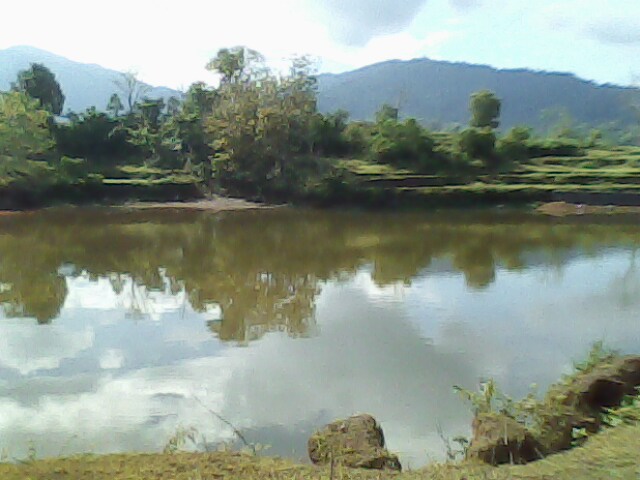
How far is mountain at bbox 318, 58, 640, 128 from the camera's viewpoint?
398 feet

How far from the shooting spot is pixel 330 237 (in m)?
18.2

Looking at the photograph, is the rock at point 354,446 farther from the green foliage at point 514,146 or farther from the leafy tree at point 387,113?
the leafy tree at point 387,113

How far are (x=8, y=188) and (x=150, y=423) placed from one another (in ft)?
64.6

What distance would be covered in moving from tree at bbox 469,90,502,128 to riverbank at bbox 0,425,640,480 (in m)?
35.3

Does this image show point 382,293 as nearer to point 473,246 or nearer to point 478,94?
point 473,246

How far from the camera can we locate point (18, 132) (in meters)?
22.7

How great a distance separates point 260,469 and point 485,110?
36060mm

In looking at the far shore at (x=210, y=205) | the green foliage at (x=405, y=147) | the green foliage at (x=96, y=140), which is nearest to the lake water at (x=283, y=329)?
the far shore at (x=210, y=205)

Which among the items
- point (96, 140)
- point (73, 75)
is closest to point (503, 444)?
point (96, 140)

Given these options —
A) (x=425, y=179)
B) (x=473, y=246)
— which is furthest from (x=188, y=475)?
(x=425, y=179)

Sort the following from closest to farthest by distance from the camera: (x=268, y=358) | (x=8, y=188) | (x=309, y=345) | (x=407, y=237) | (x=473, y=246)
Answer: (x=268, y=358)
(x=309, y=345)
(x=473, y=246)
(x=407, y=237)
(x=8, y=188)

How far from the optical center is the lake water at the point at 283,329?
19.7ft

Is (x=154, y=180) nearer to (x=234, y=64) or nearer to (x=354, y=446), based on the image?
(x=234, y=64)

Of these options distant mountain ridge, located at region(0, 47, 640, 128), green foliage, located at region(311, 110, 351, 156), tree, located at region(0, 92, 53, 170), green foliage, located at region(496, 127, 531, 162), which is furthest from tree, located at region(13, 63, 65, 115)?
distant mountain ridge, located at region(0, 47, 640, 128)
